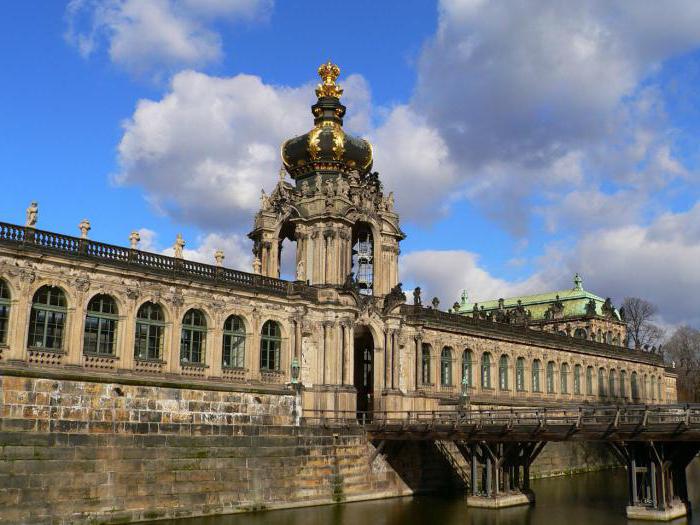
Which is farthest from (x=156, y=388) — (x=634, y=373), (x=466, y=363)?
(x=634, y=373)

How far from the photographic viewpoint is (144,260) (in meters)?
42.7

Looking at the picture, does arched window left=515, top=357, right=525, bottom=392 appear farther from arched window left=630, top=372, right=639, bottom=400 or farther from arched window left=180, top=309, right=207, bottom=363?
arched window left=180, top=309, right=207, bottom=363

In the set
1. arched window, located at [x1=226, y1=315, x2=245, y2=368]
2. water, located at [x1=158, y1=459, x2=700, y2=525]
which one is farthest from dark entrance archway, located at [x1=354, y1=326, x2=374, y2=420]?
arched window, located at [x1=226, y1=315, x2=245, y2=368]

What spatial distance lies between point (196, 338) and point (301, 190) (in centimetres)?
1501

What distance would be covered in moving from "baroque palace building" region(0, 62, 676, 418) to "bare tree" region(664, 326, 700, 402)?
56.9 metres

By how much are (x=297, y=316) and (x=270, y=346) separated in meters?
2.61

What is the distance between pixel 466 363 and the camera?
65000 millimetres

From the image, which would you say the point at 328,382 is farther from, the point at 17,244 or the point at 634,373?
the point at 634,373

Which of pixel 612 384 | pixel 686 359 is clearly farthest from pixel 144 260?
pixel 686 359

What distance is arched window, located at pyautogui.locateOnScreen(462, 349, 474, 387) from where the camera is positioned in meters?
64.5

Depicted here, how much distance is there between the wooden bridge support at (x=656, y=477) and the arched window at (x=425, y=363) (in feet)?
70.8

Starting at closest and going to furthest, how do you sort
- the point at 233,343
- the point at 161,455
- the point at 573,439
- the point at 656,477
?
the point at 161,455, the point at 656,477, the point at 573,439, the point at 233,343

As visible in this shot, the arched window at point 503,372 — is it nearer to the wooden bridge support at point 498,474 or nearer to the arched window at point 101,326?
the wooden bridge support at point 498,474

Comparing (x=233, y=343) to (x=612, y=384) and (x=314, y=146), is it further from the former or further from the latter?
(x=612, y=384)
